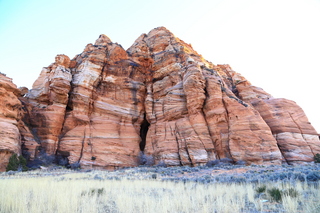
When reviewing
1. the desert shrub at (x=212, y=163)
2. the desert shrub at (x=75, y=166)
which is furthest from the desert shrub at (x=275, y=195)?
the desert shrub at (x=75, y=166)

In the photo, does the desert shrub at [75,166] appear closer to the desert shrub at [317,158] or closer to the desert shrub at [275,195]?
the desert shrub at [275,195]

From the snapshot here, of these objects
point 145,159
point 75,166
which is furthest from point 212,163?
point 75,166

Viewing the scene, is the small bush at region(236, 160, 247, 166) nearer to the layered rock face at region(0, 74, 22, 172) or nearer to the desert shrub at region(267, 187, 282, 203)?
the desert shrub at region(267, 187, 282, 203)

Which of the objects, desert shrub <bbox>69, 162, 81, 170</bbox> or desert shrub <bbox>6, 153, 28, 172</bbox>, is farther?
desert shrub <bbox>69, 162, 81, 170</bbox>

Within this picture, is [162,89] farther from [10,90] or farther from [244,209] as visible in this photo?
[244,209]

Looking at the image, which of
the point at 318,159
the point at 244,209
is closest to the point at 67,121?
the point at 244,209

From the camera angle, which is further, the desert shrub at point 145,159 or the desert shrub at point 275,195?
the desert shrub at point 145,159

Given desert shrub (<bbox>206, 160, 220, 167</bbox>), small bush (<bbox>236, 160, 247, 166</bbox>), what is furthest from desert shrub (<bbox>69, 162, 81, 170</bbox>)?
small bush (<bbox>236, 160, 247, 166</bbox>)

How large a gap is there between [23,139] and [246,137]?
1232 inches

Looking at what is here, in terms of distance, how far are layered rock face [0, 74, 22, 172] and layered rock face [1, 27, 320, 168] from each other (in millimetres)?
3177

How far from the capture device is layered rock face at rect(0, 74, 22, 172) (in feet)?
65.7

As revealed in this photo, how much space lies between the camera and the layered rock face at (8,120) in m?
20.0

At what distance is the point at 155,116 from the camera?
110 ft

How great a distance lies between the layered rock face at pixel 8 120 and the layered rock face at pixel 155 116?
10.4 ft
